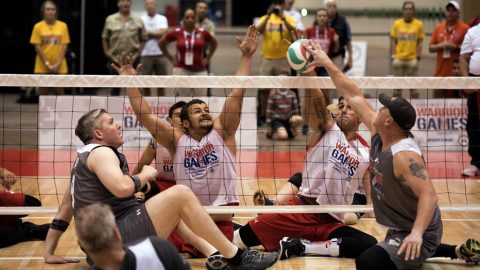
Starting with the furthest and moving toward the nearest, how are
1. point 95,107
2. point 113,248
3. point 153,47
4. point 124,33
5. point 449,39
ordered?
point 153,47, point 124,33, point 449,39, point 95,107, point 113,248

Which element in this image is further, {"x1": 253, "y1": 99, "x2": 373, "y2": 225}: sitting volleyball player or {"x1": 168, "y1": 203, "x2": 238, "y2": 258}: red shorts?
{"x1": 253, "y1": 99, "x2": 373, "y2": 225}: sitting volleyball player

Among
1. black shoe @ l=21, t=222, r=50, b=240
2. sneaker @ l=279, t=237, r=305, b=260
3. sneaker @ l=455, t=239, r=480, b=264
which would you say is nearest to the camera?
sneaker @ l=455, t=239, r=480, b=264

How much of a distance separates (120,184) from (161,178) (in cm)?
225

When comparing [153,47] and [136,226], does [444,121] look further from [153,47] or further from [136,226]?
[136,226]

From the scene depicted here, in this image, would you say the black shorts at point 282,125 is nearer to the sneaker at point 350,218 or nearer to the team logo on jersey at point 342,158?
the sneaker at point 350,218

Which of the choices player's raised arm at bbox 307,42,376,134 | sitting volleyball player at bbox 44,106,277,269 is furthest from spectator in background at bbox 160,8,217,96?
sitting volleyball player at bbox 44,106,277,269

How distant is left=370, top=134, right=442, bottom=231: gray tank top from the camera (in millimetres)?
5734

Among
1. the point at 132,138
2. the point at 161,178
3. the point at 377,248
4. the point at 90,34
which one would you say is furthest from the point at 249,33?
the point at 90,34

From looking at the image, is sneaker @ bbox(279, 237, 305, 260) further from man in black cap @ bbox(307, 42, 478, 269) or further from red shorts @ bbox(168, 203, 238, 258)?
man in black cap @ bbox(307, 42, 478, 269)

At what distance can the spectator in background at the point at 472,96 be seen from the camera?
968 cm

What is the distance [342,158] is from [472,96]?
3.92 metres

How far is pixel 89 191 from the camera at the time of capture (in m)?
5.67

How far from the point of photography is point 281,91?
1302 centimetres

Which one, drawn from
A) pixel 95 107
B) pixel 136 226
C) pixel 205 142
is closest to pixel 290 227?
pixel 205 142
